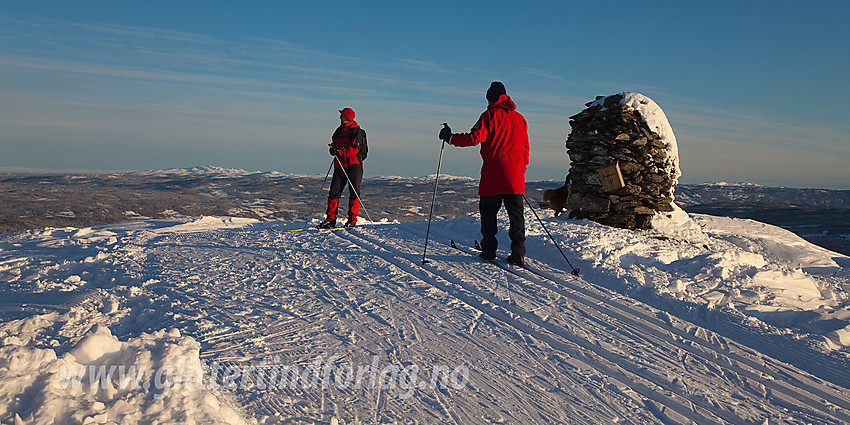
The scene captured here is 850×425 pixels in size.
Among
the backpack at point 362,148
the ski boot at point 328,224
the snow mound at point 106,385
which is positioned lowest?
the ski boot at point 328,224

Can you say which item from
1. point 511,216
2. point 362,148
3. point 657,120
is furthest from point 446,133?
point 657,120

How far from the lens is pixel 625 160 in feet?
31.0

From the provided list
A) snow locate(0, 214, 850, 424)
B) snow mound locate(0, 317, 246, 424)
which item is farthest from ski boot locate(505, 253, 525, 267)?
snow mound locate(0, 317, 246, 424)

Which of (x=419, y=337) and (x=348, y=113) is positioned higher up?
(x=348, y=113)

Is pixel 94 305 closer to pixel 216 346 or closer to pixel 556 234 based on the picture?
pixel 216 346

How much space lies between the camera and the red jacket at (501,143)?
20.3ft

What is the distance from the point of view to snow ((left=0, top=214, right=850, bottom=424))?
286 cm

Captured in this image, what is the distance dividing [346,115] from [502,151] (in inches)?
180

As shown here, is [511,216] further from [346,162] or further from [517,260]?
[346,162]

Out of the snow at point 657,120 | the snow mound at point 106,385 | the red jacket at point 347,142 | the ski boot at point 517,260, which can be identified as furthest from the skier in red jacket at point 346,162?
the snow mound at point 106,385

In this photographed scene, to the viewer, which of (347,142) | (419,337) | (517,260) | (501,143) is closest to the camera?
(419,337)

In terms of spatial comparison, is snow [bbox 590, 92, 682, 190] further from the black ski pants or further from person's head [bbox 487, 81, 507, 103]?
the black ski pants

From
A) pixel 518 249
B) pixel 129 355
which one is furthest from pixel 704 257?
pixel 129 355

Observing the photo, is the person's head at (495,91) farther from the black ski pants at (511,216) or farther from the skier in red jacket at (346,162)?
the skier in red jacket at (346,162)
